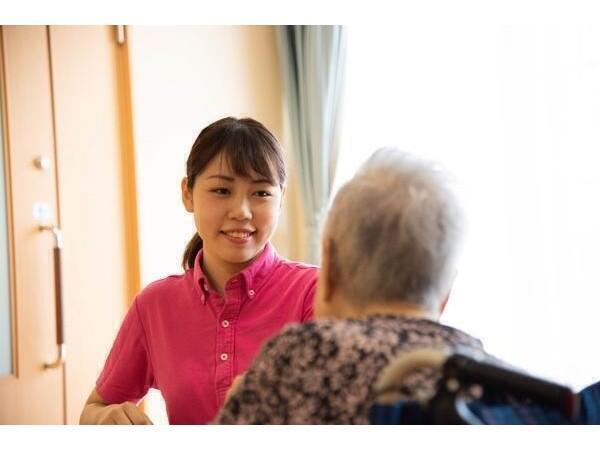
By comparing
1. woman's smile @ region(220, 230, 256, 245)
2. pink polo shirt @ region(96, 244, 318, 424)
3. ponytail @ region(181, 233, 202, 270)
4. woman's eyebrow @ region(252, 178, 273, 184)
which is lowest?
pink polo shirt @ region(96, 244, 318, 424)

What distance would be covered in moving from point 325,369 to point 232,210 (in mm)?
637

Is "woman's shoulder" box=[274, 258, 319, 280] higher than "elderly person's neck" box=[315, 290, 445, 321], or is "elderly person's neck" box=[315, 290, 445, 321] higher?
"woman's shoulder" box=[274, 258, 319, 280]

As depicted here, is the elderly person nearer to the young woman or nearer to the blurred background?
the young woman

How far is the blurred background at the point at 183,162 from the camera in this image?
2576mm

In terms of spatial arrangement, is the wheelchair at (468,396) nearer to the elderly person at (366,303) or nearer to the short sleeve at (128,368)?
the elderly person at (366,303)

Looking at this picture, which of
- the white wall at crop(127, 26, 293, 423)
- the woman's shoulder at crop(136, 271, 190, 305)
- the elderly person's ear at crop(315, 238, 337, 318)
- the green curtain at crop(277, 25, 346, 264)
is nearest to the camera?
the elderly person's ear at crop(315, 238, 337, 318)

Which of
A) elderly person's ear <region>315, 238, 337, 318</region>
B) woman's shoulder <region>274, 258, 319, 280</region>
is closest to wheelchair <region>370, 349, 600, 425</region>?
elderly person's ear <region>315, 238, 337, 318</region>

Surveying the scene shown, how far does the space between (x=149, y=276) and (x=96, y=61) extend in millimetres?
869

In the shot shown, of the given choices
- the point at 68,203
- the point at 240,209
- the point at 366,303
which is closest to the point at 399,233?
the point at 366,303

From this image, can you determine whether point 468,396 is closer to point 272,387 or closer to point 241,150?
point 272,387

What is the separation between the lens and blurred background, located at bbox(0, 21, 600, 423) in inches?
101

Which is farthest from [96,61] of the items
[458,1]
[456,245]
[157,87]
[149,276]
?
[456,245]

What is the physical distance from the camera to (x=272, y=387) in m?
0.87

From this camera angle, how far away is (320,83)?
3479 mm
